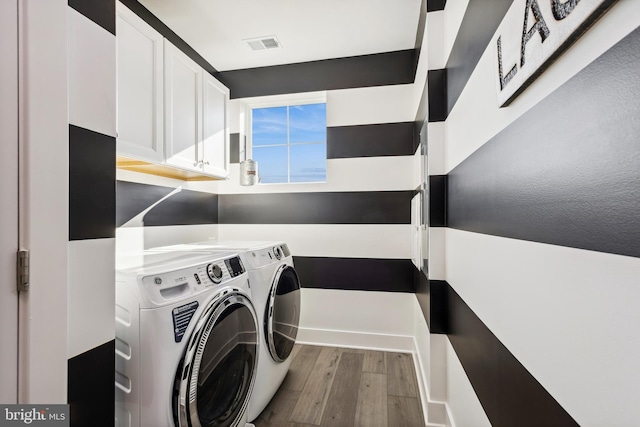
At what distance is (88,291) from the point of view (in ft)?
2.81

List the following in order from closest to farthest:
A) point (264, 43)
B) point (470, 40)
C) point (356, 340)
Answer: point (470, 40) → point (264, 43) → point (356, 340)

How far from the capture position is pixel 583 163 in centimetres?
48

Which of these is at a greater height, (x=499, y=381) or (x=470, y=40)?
(x=470, y=40)

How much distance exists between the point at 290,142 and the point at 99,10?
1971 mm

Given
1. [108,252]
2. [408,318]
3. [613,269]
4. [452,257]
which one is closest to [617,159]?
[613,269]

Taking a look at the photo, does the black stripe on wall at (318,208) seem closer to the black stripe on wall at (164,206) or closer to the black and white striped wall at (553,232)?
the black stripe on wall at (164,206)

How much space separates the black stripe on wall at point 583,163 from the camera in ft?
1.30

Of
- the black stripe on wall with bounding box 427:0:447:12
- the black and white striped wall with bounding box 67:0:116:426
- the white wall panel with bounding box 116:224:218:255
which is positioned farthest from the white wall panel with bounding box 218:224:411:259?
the black and white striped wall with bounding box 67:0:116:426

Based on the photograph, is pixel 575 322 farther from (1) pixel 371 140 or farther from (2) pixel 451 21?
(1) pixel 371 140

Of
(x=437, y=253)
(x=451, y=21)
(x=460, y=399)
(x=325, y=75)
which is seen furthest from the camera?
(x=325, y=75)

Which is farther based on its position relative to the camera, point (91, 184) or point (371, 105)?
point (371, 105)

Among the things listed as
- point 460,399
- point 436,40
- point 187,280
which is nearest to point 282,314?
point 187,280

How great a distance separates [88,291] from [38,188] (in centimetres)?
32

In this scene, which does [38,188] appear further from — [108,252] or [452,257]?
[452,257]
